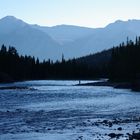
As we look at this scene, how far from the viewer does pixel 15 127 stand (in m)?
40.3

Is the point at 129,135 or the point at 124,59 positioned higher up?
the point at 124,59

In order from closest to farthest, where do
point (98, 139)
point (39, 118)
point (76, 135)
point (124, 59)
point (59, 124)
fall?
1. point (98, 139)
2. point (76, 135)
3. point (59, 124)
4. point (39, 118)
5. point (124, 59)

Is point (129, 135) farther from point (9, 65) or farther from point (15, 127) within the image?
point (9, 65)

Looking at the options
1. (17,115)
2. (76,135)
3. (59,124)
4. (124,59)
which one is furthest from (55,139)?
(124,59)

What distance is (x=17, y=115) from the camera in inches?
1977

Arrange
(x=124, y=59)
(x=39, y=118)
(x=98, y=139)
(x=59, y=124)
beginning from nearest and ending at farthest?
(x=98, y=139) → (x=59, y=124) → (x=39, y=118) → (x=124, y=59)

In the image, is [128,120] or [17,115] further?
[17,115]

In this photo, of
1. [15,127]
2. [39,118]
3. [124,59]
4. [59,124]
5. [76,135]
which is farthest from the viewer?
[124,59]

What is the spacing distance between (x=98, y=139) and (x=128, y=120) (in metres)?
12.5

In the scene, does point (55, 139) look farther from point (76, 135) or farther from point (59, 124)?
point (59, 124)

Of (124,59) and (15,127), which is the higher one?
(124,59)

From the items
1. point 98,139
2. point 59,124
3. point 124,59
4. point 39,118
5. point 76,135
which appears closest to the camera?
point 98,139

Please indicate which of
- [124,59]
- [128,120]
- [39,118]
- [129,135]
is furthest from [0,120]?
[124,59]

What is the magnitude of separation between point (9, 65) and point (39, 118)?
437 feet
